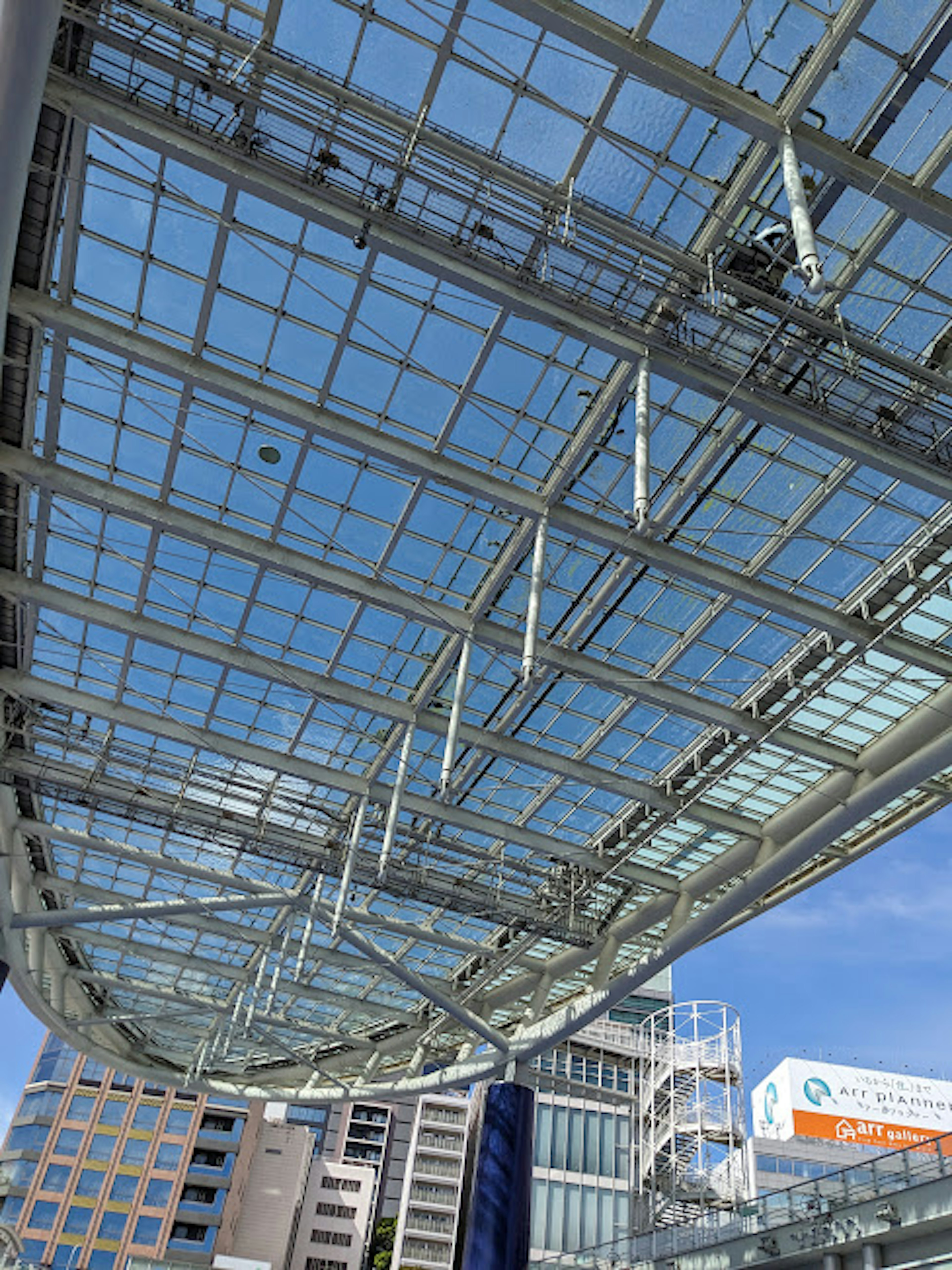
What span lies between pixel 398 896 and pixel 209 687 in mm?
8921

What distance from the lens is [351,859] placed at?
28.7 meters

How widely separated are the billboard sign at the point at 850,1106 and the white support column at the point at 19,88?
257ft

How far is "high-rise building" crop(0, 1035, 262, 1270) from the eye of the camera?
74.9m

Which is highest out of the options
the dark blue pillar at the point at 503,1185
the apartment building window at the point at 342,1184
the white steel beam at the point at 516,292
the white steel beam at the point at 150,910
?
the apartment building window at the point at 342,1184

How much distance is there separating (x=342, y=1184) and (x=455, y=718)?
263 ft

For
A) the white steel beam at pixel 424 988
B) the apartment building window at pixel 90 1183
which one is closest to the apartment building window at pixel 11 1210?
the apartment building window at pixel 90 1183

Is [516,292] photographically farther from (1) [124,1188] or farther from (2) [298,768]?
(1) [124,1188]

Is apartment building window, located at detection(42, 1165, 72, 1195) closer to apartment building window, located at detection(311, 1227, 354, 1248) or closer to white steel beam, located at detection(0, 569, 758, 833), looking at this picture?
apartment building window, located at detection(311, 1227, 354, 1248)

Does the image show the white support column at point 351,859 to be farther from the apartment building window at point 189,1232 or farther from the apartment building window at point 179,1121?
the apartment building window at point 179,1121

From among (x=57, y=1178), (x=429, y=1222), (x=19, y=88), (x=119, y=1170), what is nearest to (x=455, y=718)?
(x=19, y=88)

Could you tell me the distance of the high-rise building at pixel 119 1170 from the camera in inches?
2950

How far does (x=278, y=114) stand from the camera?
14.8 m

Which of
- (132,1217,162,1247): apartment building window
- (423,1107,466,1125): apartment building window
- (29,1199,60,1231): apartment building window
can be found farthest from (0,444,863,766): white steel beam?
(29,1199,60,1231): apartment building window

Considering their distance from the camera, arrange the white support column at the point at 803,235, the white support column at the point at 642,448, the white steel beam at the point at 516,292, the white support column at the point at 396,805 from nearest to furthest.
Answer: the white support column at the point at 803,235 < the white support column at the point at 642,448 < the white steel beam at the point at 516,292 < the white support column at the point at 396,805
